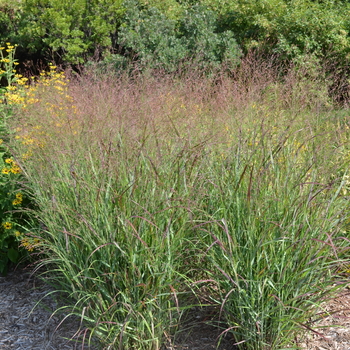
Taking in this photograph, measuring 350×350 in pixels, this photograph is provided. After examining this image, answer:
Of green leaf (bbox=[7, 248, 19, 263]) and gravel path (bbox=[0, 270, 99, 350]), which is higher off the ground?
green leaf (bbox=[7, 248, 19, 263])

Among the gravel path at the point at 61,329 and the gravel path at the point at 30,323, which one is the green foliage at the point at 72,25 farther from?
the gravel path at the point at 61,329

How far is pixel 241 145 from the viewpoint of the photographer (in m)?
2.95

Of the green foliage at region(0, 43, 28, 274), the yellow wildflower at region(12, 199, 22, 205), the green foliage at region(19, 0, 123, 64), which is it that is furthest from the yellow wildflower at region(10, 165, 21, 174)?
the green foliage at region(19, 0, 123, 64)

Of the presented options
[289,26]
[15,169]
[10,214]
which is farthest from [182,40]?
[10,214]

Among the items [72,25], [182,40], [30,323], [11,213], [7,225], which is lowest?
[30,323]

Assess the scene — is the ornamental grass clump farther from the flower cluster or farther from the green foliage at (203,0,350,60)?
the green foliage at (203,0,350,60)

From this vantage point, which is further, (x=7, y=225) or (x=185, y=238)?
(x=7, y=225)

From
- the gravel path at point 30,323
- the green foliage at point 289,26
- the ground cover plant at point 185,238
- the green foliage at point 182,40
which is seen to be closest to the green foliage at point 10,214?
the gravel path at point 30,323

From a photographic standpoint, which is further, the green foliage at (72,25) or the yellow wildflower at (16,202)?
the green foliage at (72,25)

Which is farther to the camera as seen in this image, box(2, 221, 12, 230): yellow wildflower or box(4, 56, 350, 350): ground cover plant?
box(2, 221, 12, 230): yellow wildflower

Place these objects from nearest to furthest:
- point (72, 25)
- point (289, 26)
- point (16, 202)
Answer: point (16, 202) < point (289, 26) < point (72, 25)

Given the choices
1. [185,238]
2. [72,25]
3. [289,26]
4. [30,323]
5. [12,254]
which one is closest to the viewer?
[185,238]

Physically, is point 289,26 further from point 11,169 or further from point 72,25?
point 11,169

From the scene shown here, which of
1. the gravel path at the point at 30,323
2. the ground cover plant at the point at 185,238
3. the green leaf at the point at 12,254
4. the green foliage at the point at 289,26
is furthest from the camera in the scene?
the green foliage at the point at 289,26
